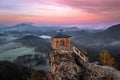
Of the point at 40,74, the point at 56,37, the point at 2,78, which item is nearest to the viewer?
the point at 56,37

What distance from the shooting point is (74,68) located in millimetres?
39594

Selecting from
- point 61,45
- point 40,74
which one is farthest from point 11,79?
point 61,45

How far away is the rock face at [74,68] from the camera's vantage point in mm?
39406

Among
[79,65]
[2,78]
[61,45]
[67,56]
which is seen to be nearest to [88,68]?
[79,65]

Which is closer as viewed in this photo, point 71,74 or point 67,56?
point 71,74

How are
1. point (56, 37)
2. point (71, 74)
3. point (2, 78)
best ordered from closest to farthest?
point (71, 74) → point (56, 37) → point (2, 78)

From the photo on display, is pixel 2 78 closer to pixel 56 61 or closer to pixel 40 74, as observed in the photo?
pixel 40 74

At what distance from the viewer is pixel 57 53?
42969 millimetres

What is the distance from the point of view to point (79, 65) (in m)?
41.5

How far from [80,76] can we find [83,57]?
13.0 ft

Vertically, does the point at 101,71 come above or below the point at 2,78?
above

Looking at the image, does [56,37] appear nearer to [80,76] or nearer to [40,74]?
[80,76]

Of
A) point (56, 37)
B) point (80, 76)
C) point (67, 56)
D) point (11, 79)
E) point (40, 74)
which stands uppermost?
point (56, 37)

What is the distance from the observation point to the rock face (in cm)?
3941
